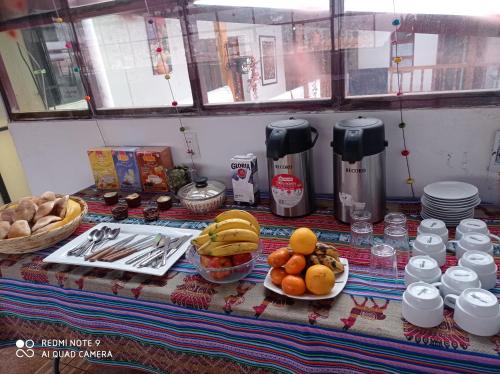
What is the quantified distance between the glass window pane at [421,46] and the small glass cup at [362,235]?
0.48 m

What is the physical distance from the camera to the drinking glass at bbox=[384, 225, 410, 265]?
85 cm

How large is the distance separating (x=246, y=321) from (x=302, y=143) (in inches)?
21.7

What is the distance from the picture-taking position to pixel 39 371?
145 centimetres

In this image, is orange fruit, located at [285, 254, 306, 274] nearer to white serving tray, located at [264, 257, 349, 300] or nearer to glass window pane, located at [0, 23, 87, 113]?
white serving tray, located at [264, 257, 349, 300]

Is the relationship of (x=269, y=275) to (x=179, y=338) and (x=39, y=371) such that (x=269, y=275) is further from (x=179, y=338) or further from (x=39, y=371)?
(x=39, y=371)

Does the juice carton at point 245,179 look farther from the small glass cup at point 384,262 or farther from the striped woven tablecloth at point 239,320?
the small glass cup at point 384,262

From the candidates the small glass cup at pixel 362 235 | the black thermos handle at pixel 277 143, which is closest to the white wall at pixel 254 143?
the black thermos handle at pixel 277 143

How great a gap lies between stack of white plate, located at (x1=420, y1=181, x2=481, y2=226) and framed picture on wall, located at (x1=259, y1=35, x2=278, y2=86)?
66 centimetres

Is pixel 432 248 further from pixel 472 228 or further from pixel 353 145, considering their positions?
pixel 353 145

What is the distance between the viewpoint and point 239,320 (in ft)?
2.41

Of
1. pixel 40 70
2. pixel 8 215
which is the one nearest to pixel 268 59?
pixel 8 215

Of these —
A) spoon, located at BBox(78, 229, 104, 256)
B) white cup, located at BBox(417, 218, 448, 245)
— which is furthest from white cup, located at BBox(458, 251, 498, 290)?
spoon, located at BBox(78, 229, 104, 256)

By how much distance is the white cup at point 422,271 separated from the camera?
0.69 m

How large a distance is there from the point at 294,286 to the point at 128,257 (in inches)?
19.2
